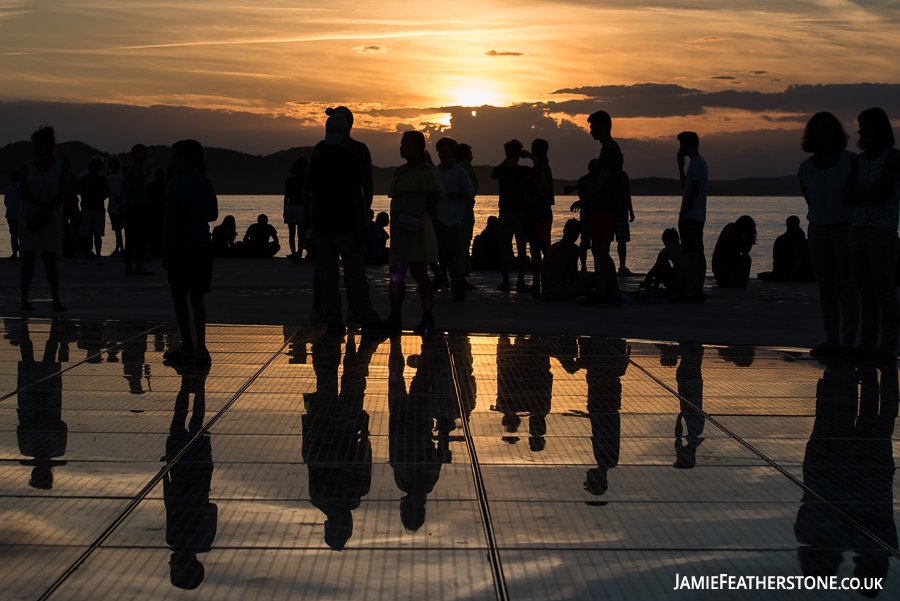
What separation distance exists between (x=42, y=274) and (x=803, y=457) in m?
12.8

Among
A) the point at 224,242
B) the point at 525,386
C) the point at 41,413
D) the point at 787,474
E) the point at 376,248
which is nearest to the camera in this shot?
the point at 787,474

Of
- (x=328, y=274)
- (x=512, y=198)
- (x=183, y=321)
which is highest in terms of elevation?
(x=512, y=198)

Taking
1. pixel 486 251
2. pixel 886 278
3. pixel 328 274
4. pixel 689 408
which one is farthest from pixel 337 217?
pixel 486 251

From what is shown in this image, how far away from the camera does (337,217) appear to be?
26.2ft

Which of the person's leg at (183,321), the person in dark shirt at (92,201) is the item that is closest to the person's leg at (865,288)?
the person's leg at (183,321)

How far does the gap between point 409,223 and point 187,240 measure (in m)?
2.34

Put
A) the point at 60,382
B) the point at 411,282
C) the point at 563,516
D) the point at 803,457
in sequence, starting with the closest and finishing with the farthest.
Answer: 1. the point at 563,516
2. the point at 803,457
3. the point at 60,382
4. the point at 411,282

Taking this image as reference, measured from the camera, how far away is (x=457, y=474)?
3732mm

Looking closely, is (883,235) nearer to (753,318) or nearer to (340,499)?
(753,318)

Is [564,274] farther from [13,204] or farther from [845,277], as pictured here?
[13,204]

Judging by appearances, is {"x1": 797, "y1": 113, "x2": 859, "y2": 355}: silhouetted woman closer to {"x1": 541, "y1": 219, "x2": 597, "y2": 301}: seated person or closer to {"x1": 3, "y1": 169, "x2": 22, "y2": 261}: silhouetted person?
{"x1": 541, "y1": 219, "x2": 597, "y2": 301}: seated person

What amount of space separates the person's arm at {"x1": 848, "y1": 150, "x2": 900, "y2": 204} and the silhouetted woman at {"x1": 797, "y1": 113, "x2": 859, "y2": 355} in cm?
38

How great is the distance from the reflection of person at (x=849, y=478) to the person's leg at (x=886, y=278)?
1102 millimetres

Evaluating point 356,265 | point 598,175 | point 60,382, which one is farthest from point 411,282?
point 60,382
